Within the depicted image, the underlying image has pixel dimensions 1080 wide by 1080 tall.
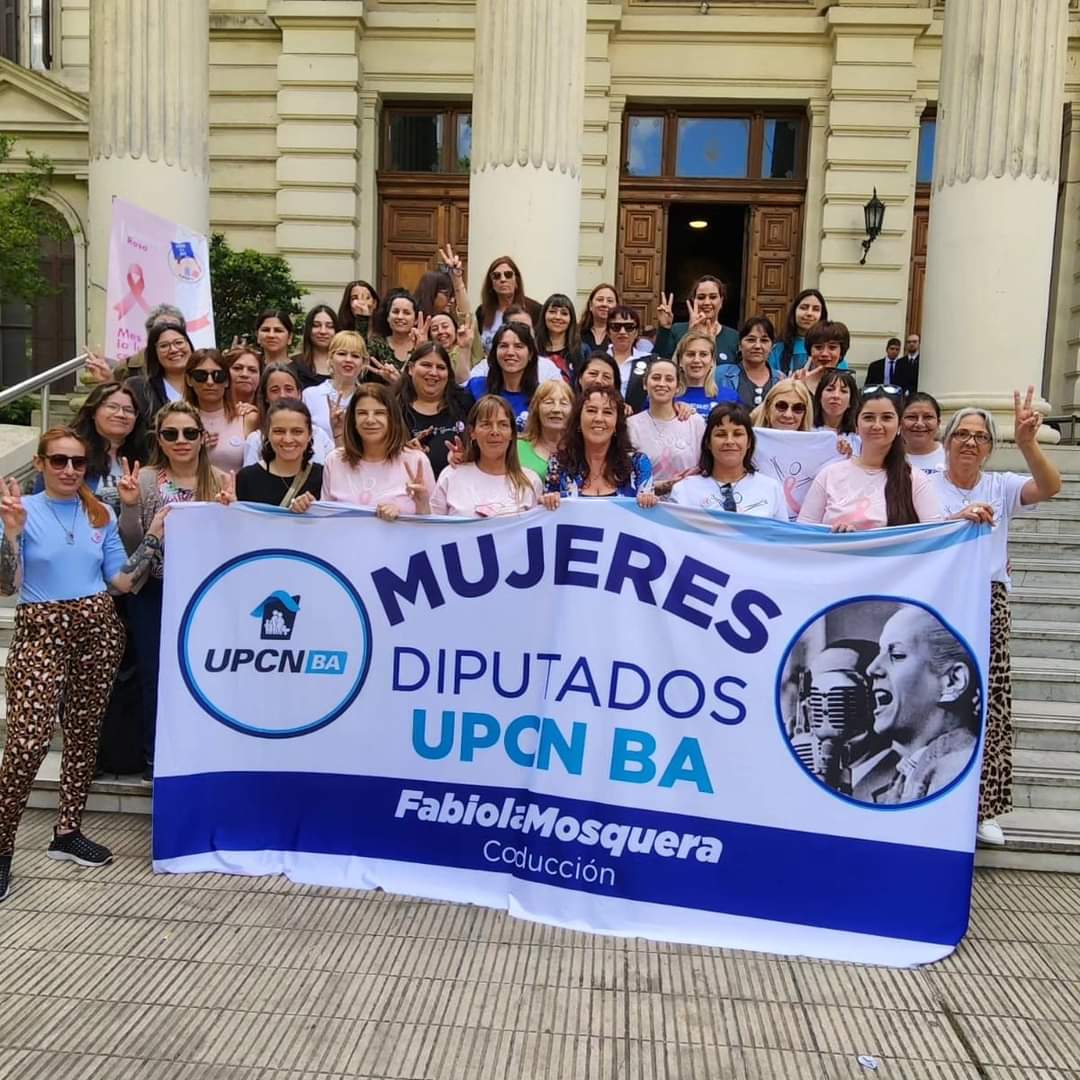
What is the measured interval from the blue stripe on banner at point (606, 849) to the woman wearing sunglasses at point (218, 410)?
1.87m

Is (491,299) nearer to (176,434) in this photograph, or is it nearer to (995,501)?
(176,434)

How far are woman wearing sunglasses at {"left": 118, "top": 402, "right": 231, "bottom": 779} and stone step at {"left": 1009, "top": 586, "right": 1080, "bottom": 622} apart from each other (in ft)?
16.5

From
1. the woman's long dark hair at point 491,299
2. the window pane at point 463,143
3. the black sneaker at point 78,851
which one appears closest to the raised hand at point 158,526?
the black sneaker at point 78,851

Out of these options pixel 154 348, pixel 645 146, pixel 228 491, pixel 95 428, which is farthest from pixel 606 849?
pixel 645 146

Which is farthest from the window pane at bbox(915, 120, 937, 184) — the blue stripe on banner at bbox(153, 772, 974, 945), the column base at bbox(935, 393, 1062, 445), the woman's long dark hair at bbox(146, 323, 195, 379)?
the blue stripe on banner at bbox(153, 772, 974, 945)

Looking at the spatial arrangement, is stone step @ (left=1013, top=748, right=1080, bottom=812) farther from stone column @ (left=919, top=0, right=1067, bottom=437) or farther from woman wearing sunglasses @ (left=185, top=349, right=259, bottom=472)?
stone column @ (left=919, top=0, right=1067, bottom=437)

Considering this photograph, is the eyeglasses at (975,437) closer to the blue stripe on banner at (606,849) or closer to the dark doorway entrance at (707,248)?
the blue stripe on banner at (606,849)

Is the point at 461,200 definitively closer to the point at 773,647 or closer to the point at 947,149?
the point at 947,149

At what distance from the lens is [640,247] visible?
13.9 m

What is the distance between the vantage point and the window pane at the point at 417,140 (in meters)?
13.9

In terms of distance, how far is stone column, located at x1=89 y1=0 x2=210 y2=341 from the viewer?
10312 mm

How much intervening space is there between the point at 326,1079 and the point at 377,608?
1864 mm

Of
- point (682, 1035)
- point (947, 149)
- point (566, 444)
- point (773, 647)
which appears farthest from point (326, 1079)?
point (947, 149)

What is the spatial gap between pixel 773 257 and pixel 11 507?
11760 mm
